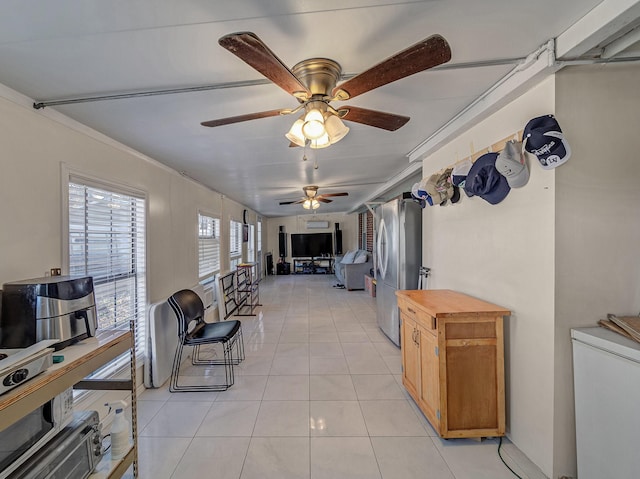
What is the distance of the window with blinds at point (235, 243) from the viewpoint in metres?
5.88

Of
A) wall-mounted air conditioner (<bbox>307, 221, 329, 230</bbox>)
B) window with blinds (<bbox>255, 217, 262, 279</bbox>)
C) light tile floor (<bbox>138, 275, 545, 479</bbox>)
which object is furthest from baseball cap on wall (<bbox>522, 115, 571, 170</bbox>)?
wall-mounted air conditioner (<bbox>307, 221, 329, 230</bbox>)

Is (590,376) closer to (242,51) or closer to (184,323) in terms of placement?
(242,51)

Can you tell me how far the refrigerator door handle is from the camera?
3641 mm

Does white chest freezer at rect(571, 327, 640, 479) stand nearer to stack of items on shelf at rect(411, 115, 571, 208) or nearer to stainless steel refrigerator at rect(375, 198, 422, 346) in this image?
stack of items on shelf at rect(411, 115, 571, 208)

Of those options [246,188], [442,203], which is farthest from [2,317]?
[246,188]

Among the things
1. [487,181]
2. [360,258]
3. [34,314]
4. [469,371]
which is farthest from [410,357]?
[360,258]

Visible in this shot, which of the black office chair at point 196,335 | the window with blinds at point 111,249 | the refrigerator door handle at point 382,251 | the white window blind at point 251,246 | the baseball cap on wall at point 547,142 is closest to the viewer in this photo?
the baseball cap on wall at point 547,142

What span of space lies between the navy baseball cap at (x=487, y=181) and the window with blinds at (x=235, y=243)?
488 cm

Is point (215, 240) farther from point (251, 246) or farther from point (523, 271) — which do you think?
point (523, 271)

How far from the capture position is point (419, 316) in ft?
6.54

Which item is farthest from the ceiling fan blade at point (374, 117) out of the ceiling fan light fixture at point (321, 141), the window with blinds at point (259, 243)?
the window with blinds at point (259, 243)

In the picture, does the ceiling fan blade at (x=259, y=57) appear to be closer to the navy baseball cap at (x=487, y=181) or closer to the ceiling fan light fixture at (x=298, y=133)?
the ceiling fan light fixture at (x=298, y=133)

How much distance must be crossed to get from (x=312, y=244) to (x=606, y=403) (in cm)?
894

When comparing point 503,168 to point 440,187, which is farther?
point 440,187
